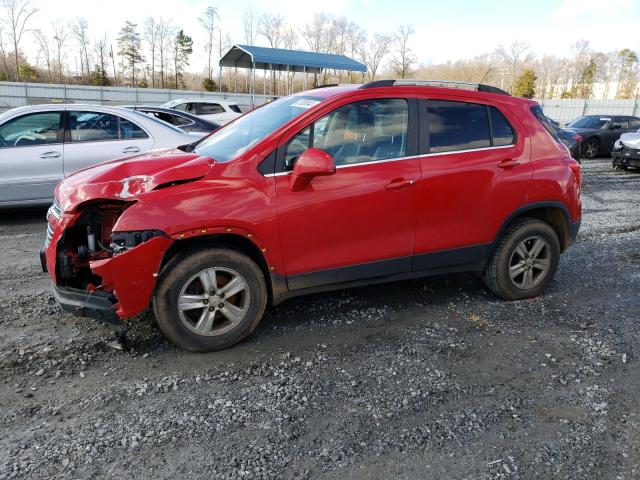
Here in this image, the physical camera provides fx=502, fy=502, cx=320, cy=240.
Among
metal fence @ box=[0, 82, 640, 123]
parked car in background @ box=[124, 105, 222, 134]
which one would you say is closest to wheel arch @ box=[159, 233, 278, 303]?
parked car in background @ box=[124, 105, 222, 134]

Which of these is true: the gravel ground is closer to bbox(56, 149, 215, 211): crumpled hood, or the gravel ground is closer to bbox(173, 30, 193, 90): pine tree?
bbox(56, 149, 215, 211): crumpled hood

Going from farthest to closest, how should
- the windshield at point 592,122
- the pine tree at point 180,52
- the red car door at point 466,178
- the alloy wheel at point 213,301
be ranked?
the pine tree at point 180,52, the windshield at point 592,122, the red car door at point 466,178, the alloy wheel at point 213,301

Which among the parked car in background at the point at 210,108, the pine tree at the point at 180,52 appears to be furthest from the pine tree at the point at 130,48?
the parked car in background at the point at 210,108

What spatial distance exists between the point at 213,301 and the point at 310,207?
37.1 inches

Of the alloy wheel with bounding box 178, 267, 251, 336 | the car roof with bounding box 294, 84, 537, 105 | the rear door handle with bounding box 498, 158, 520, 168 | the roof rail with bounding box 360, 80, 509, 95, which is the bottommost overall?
the alloy wheel with bounding box 178, 267, 251, 336

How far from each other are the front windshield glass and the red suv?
19 mm

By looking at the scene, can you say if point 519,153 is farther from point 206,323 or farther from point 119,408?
point 119,408

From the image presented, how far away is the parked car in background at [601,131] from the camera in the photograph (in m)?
17.5

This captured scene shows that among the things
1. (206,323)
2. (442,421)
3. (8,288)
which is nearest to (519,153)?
(442,421)

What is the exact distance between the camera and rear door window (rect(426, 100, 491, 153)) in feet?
13.3

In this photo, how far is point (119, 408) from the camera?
2.93 meters

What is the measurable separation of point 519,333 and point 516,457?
158 cm

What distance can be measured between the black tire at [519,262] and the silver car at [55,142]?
467 centimetres

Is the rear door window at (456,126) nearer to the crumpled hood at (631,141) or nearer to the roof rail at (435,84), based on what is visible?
the roof rail at (435,84)
